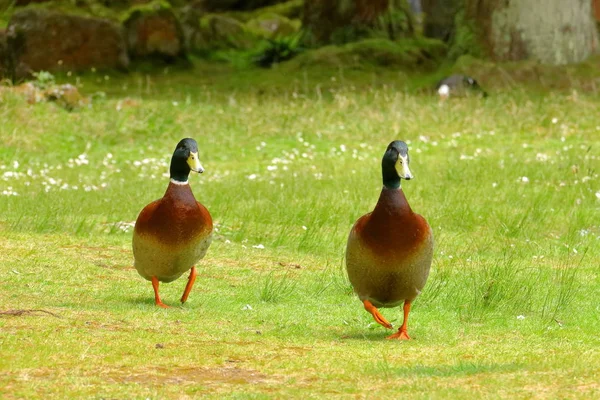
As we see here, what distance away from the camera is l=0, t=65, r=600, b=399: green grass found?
19.9 ft

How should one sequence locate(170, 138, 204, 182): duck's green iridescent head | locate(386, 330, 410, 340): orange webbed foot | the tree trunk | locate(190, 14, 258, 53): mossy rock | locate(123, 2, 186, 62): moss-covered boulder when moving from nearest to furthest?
locate(386, 330, 410, 340): orange webbed foot < locate(170, 138, 204, 182): duck's green iridescent head < the tree trunk < locate(123, 2, 186, 62): moss-covered boulder < locate(190, 14, 258, 53): mossy rock

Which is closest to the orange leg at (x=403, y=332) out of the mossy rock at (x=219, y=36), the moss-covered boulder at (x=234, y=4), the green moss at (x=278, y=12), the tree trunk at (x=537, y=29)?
the tree trunk at (x=537, y=29)

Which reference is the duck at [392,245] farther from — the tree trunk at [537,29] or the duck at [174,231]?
the tree trunk at [537,29]

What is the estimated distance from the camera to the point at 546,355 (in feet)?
21.6

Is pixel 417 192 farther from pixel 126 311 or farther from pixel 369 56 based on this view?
pixel 369 56

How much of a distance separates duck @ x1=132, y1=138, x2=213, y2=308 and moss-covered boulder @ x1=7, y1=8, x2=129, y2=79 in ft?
51.4

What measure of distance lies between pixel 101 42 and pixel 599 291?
16899 mm

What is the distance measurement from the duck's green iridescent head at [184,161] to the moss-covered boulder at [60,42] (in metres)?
15.6

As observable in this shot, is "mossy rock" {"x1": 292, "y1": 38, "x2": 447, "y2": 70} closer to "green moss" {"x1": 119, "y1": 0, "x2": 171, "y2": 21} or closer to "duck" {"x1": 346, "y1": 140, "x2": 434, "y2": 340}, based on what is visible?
"green moss" {"x1": 119, "y1": 0, "x2": 171, "y2": 21}

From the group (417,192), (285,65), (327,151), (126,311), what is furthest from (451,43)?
(126,311)

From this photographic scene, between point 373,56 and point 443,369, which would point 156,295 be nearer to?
point 443,369

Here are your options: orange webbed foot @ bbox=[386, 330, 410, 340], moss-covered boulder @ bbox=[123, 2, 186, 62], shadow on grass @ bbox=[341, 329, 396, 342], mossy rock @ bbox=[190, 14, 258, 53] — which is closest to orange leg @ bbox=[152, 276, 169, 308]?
shadow on grass @ bbox=[341, 329, 396, 342]

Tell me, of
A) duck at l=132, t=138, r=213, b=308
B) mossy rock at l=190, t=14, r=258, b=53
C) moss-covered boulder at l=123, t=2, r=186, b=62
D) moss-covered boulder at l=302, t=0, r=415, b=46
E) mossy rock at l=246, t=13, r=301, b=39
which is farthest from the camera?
mossy rock at l=246, t=13, r=301, b=39

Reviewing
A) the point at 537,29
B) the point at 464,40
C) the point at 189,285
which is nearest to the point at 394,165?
the point at 189,285
